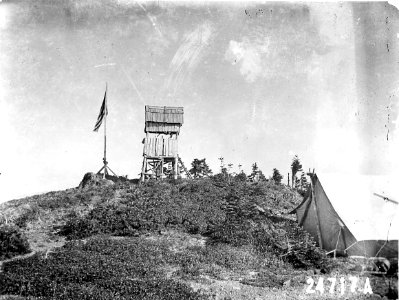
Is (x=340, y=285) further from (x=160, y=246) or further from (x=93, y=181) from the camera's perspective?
(x=93, y=181)

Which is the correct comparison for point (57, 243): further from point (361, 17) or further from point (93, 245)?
point (361, 17)

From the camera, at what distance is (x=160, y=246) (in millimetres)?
15516

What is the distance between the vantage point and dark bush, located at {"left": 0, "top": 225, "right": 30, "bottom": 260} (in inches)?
561

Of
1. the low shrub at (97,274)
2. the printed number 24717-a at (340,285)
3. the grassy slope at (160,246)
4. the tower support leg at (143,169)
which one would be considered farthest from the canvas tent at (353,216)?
the tower support leg at (143,169)

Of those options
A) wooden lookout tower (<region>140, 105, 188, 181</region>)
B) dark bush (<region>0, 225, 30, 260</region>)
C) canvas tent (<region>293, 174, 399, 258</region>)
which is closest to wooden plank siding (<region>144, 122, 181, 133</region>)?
wooden lookout tower (<region>140, 105, 188, 181</region>)

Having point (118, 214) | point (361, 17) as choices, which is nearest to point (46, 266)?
point (118, 214)

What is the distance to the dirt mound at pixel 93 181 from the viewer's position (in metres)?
27.4

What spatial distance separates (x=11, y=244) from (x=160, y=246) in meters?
6.48

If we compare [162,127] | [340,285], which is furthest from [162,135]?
[340,285]

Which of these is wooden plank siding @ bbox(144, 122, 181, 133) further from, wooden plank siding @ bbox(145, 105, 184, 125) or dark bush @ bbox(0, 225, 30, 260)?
dark bush @ bbox(0, 225, 30, 260)

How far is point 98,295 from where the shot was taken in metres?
9.85

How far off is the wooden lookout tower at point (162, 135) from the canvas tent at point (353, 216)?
13090 millimetres

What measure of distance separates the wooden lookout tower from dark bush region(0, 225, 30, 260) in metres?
13.8

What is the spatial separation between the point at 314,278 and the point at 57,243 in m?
12.0
